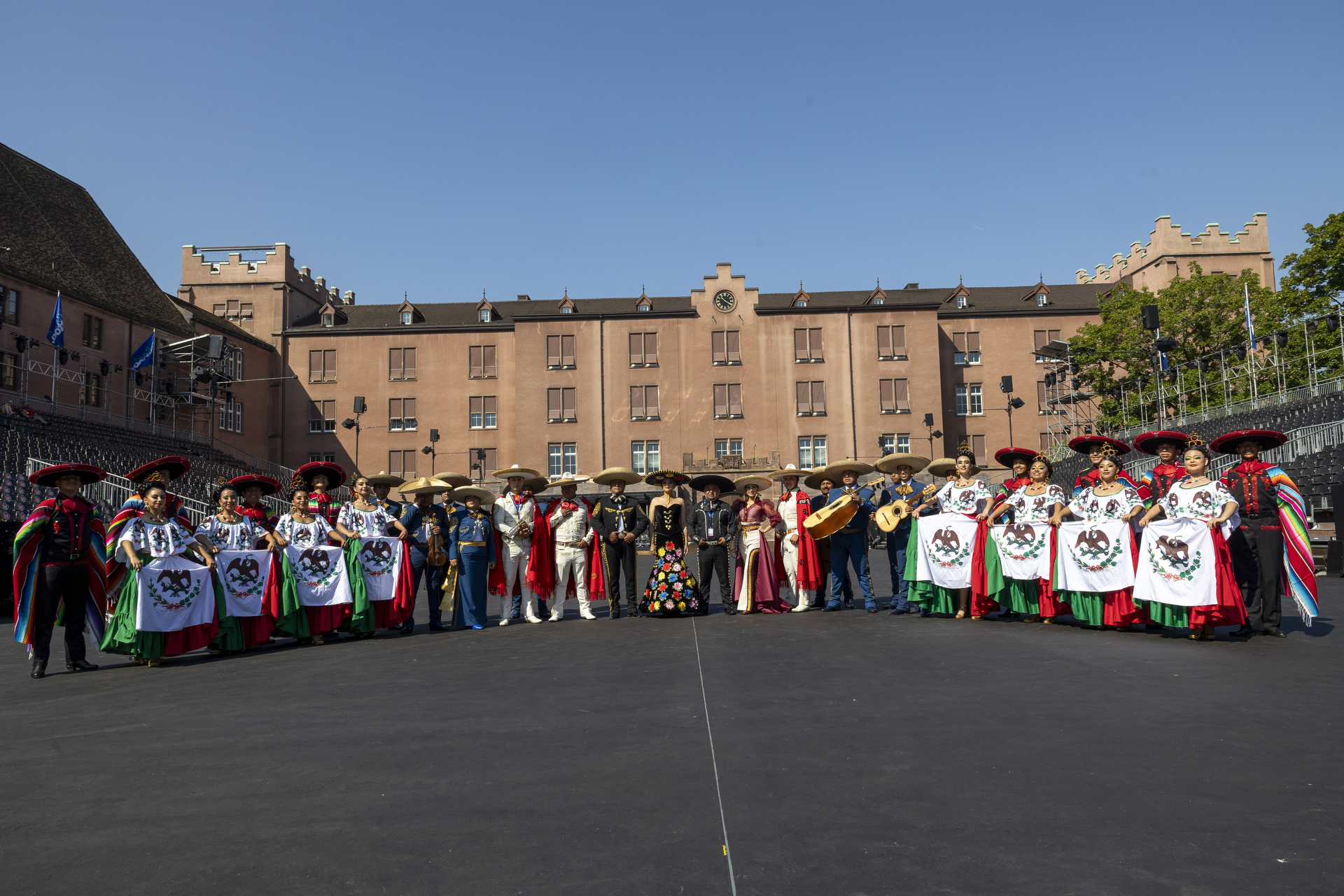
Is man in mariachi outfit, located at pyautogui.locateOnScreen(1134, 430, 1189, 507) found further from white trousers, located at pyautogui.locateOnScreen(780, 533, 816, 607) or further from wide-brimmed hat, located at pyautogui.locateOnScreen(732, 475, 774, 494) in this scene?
wide-brimmed hat, located at pyautogui.locateOnScreen(732, 475, 774, 494)

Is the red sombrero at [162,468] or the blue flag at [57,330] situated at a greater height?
the blue flag at [57,330]

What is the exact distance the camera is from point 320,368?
198ft

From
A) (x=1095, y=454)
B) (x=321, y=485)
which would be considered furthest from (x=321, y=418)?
(x=1095, y=454)

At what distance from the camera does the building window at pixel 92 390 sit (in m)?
41.4

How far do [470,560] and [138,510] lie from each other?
A: 13.6 feet

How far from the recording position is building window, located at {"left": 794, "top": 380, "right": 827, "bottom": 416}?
58.4m

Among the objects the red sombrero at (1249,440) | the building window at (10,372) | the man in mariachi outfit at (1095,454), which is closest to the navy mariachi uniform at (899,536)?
the man in mariachi outfit at (1095,454)

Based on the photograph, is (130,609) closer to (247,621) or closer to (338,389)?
(247,621)

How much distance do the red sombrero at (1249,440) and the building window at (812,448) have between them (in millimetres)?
47198

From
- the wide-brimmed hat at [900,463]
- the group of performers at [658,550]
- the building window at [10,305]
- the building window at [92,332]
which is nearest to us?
the group of performers at [658,550]

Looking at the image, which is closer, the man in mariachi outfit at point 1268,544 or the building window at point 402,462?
the man in mariachi outfit at point 1268,544

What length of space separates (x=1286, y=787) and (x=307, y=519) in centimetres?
1035

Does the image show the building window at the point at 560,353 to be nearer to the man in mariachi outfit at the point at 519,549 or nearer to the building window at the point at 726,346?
the building window at the point at 726,346

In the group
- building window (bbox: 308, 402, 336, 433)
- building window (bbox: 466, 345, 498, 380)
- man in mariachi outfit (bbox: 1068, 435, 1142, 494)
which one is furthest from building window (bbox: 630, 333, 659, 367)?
man in mariachi outfit (bbox: 1068, 435, 1142, 494)
